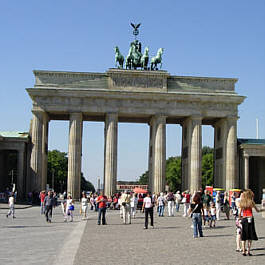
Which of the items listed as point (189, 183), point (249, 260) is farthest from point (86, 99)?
point (249, 260)

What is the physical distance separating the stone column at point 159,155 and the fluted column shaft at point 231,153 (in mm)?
9601

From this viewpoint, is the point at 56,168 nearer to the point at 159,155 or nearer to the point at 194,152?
the point at 159,155

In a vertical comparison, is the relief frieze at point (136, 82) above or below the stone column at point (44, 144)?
above

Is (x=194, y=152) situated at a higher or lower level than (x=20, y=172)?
higher

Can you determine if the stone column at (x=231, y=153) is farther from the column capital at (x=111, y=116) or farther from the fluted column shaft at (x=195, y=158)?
the column capital at (x=111, y=116)

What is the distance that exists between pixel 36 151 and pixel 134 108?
619 inches

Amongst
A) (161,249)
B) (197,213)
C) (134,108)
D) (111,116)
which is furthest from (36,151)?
(161,249)

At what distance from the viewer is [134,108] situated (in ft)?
241

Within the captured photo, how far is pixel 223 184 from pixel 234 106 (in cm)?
1201

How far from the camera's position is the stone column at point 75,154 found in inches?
2805

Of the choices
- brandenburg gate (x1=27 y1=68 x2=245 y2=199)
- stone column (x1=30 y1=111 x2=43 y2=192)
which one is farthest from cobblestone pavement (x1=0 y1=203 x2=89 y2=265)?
brandenburg gate (x1=27 y1=68 x2=245 y2=199)

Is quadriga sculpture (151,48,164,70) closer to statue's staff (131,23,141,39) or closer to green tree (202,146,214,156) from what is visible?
statue's staff (131,23,141,39)

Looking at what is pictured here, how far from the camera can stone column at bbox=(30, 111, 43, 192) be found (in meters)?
70.6

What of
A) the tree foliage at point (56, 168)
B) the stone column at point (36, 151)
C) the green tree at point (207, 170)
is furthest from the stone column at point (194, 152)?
the tree foliage at point (56, 168)
